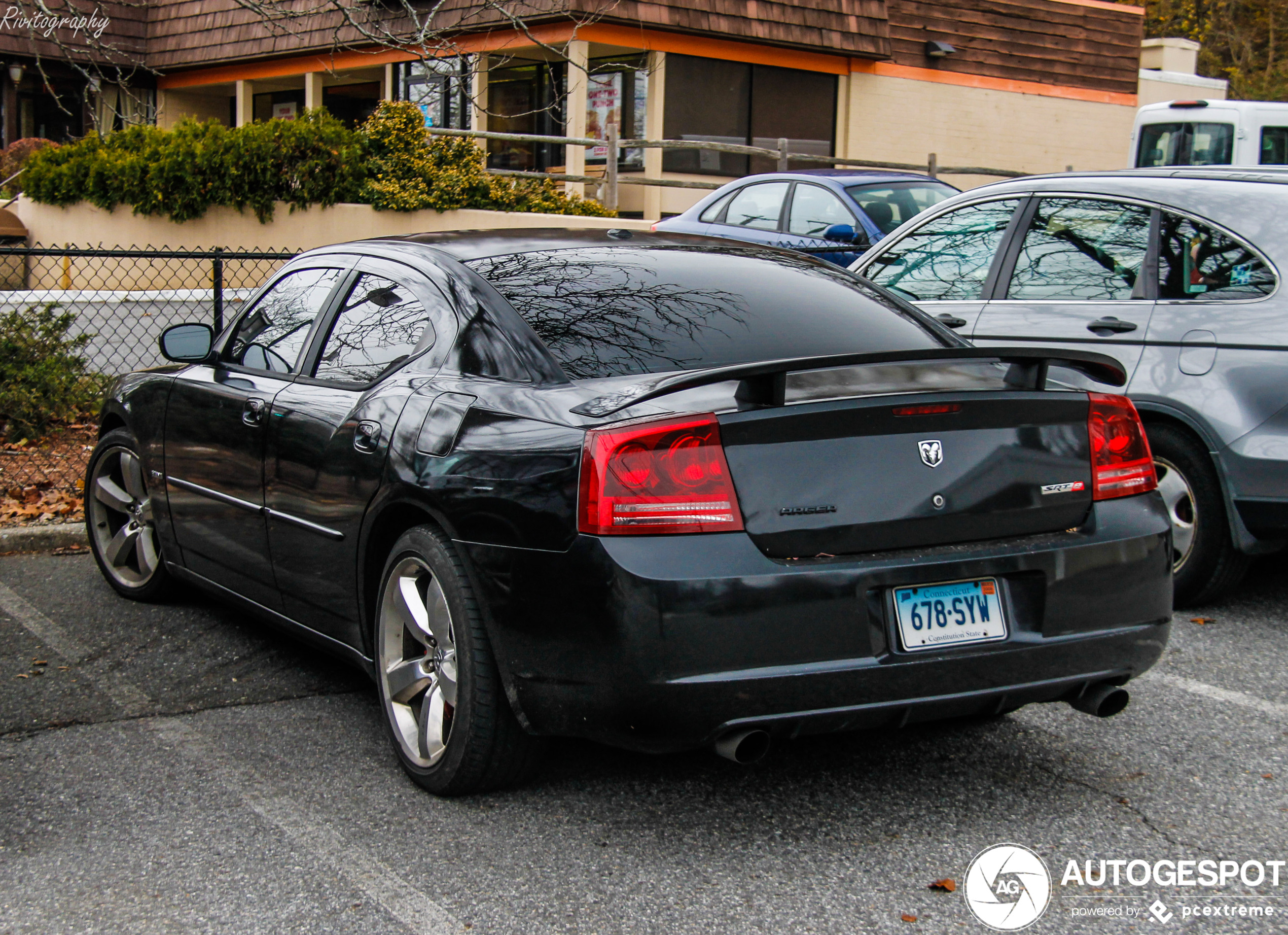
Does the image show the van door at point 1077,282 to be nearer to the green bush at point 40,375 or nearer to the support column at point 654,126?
the green bush at point 40,375

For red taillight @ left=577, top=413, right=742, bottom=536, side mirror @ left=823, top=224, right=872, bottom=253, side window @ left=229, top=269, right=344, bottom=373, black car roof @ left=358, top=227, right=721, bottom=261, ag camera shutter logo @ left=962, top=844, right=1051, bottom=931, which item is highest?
black car roof @ left=358, top=227, right=721, bottom=261

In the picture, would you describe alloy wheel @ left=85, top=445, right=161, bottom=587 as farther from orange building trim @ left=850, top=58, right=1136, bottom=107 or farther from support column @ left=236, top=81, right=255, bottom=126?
support column @ left=236, top=81, right=255, bottom=126

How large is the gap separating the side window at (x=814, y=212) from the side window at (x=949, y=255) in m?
4.77

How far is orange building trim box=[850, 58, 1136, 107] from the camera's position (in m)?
22.9

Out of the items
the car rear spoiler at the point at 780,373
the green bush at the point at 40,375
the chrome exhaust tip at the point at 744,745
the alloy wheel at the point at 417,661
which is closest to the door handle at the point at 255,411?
the alloy wheel at the point at 417,661

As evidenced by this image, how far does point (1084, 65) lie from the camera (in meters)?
26.2

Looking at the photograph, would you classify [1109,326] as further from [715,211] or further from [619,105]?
[619,105]

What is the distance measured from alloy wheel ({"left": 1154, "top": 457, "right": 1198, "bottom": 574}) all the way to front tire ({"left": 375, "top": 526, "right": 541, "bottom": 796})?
324 cm

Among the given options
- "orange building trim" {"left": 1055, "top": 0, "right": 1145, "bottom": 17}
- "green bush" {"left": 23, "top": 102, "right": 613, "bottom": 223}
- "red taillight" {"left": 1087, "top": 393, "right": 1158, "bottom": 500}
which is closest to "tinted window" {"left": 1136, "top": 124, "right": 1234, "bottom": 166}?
"orange building trim" {"left": 1055, "top": 0, "right": 1145, "bottom": 17}

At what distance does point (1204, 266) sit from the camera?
224 inches

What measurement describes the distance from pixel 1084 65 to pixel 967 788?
25.0 meters

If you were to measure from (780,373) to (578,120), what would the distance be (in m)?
17.7

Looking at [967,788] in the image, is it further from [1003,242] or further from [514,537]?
[1003,242]
